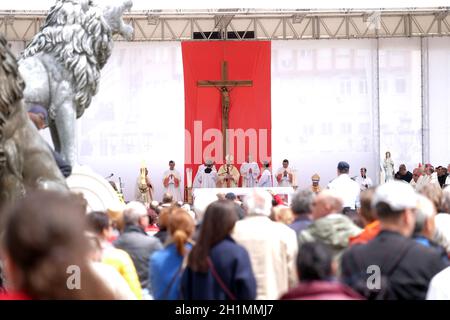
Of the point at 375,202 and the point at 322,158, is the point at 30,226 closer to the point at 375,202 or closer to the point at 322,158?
the point at 375,202

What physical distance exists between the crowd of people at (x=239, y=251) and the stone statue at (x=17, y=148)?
61 cm

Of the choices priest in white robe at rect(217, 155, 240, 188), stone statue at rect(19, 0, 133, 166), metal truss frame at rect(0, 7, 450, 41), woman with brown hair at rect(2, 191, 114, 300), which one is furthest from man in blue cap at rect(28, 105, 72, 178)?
metal truss frame at rect(0, 7, 450, 41)

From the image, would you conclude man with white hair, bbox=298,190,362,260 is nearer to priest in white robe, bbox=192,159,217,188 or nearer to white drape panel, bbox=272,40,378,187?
priest in white robe, bbox=192,159,217,188

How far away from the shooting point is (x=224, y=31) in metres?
26.0

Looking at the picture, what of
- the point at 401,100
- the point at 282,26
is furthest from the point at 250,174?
the point at 401,100

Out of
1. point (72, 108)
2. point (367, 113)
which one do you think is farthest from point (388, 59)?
point (72, 108)

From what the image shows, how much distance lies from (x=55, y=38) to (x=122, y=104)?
14887mm

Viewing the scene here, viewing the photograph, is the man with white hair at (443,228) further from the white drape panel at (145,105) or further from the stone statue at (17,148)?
the white drape panel at (145,105)

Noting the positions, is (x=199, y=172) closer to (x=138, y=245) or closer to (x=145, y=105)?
(x=145, y=105)

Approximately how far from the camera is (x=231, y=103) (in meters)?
26.1

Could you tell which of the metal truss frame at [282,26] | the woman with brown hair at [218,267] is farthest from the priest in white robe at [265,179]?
the woman with brown hair at [218,267]

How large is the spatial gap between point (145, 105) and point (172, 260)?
21.4 metres

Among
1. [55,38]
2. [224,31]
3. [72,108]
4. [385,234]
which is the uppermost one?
[224,31]

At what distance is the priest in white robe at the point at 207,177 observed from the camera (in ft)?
81.6
